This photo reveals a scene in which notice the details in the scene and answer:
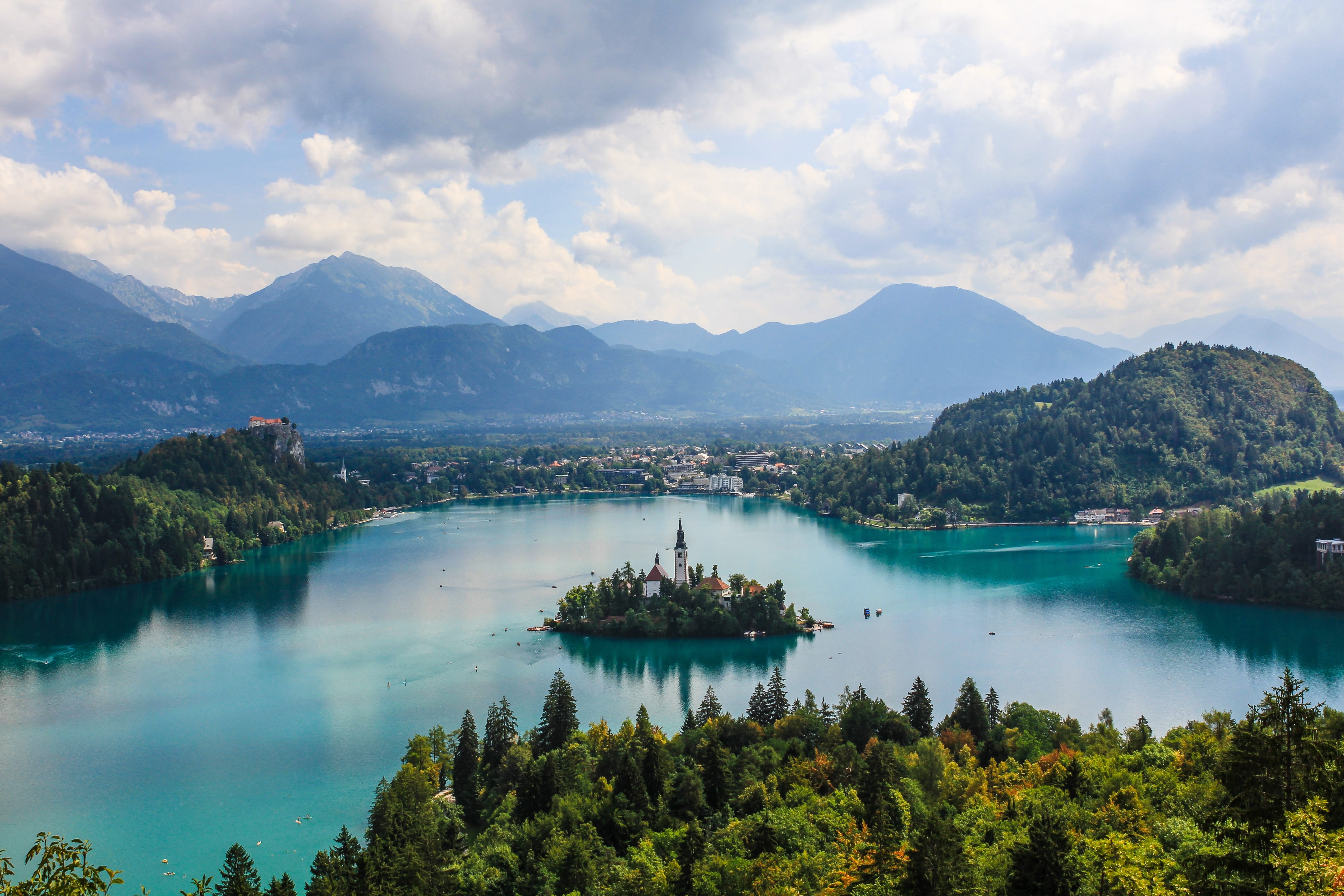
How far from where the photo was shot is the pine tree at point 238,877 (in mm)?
12227

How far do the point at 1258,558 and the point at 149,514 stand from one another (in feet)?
163

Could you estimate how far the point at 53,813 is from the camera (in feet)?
62.6

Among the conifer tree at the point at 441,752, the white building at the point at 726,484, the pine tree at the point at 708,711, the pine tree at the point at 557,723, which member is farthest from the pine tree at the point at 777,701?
the white building at the point at 726,484

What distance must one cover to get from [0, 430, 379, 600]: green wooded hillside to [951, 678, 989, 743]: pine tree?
3860 centimetres

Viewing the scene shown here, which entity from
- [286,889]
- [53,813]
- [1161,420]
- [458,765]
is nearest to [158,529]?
[53,813]

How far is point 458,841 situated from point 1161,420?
2365 inches

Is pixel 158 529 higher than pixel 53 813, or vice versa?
pixel 158 529

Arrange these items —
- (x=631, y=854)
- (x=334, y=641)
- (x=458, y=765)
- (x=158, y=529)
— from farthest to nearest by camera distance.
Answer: (x=158, y=529), (x=334, y=641), (x=458, y=765), (x=631, y=854)

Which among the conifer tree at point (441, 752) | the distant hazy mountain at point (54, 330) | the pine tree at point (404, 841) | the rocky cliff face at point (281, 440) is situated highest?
the distant hazy mountain at point (54, 330)

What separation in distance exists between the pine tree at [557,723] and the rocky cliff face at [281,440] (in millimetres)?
50416

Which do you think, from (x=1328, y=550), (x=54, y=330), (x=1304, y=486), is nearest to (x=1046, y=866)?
(x=1328, y=550)

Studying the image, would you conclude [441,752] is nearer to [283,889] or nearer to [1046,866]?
[283,889]

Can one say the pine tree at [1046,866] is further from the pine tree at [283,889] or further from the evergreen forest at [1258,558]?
the evergreen forest at [1258,558]

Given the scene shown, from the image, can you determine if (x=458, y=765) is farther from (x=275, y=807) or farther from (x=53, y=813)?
(x=53, y=813)
